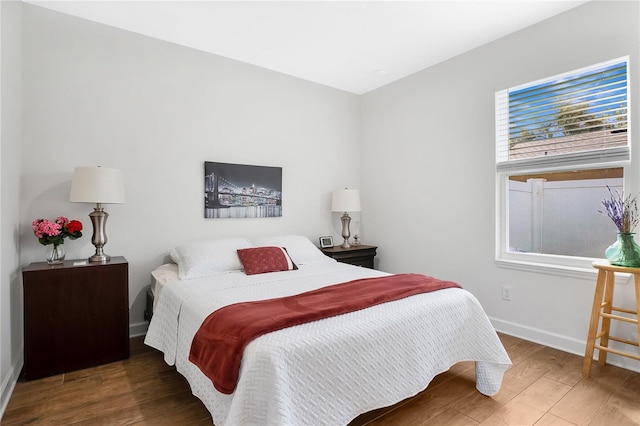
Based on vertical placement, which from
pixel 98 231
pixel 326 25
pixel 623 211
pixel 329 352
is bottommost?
pixel 329 352

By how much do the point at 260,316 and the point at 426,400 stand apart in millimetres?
1154

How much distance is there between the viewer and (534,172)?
2984mm

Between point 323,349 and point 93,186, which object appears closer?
point 323,349

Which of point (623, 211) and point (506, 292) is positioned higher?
point (623, 211)

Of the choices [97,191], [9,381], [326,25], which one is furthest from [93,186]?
[326,25]

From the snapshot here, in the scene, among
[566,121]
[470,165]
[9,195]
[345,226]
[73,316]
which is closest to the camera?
[9,195]

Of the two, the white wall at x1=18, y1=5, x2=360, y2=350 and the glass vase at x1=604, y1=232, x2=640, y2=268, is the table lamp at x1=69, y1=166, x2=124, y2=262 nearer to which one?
the white wall at x1=18, y1=5, x2=360, y2=350

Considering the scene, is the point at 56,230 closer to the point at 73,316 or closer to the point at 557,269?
the point at 73,316

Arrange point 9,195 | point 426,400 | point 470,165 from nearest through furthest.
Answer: point 426,400 < point 9,195 < point 470,165

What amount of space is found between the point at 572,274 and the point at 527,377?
93cm

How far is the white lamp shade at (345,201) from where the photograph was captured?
408cm

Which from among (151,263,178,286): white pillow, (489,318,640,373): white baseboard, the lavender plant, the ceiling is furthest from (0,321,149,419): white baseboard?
the lavender plant

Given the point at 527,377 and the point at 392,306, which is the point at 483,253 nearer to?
the point at 527,377

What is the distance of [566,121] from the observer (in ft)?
9.11
